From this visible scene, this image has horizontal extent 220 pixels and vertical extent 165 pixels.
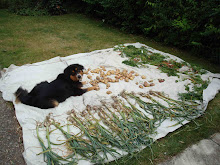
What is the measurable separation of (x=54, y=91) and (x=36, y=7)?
335 inches

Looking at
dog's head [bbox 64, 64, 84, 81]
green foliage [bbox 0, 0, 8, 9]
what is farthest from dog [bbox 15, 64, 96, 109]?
green foliage [bbox 0, 0, 8, 9]

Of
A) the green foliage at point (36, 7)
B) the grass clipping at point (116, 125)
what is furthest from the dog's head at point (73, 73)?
the green foliage at point (36, 7)

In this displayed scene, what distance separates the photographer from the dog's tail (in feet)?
10.2

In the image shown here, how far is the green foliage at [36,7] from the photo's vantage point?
9216 millimetres

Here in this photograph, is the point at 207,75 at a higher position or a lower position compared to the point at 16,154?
higher

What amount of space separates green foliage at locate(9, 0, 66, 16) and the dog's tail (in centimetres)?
731

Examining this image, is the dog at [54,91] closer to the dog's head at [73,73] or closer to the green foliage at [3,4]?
the dog's head at [73,73]

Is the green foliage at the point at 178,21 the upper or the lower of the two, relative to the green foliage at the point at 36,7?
upper

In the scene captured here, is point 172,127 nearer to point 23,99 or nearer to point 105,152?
point 105,152

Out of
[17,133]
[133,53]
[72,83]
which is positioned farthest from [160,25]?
[17,133]

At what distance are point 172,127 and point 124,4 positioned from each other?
221 inches

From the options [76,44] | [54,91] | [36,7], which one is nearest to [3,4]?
[36,7]

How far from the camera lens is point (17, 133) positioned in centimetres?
270

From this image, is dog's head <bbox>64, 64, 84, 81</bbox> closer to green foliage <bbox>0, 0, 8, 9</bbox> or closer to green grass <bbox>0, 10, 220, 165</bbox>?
green grass <bbox>0, 10, 220, 165</bbox>
